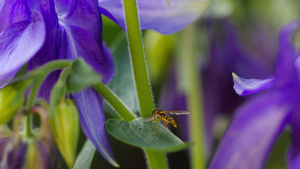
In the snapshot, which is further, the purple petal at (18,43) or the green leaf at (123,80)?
the green leaf at (123,80)

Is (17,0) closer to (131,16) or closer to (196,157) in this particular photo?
(131,16)

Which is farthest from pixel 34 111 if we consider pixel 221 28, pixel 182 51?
pixel 221 28

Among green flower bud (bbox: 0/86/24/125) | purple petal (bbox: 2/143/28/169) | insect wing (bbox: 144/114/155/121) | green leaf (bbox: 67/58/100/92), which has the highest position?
green leaf (bbox: 67/58/100/92)

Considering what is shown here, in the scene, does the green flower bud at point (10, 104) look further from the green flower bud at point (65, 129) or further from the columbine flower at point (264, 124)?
the columbine flower at point (264, 124)

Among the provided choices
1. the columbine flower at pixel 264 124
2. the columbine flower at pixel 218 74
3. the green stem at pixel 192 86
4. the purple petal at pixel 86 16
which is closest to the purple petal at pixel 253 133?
the columbine flower at pixel 264 124

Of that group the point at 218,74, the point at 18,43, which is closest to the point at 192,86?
the point at 218,74

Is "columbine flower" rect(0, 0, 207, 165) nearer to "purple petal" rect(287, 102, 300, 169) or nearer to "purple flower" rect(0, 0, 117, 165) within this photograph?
"purple flower" rect(0, 0, 117, 165)

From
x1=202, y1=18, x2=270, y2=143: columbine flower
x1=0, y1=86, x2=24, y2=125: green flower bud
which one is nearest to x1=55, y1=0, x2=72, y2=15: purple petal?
x1=0, y1=86, x2=24, y2=125: green flower bud
